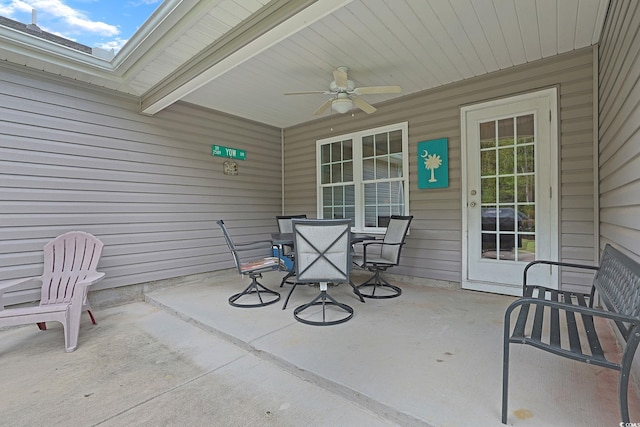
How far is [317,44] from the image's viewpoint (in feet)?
9.53

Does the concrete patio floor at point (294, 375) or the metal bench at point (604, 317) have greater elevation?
the metal bench at point (604, 317)

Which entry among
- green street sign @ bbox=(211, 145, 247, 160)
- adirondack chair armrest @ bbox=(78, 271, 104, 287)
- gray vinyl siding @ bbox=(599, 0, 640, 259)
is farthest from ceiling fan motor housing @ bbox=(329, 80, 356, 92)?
adirondack chair armrest @ bbox=(78, 271, 104, 287)

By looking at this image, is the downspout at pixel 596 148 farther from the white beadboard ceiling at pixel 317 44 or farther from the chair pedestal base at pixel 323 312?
the chair pedestal base at pixel 323 312

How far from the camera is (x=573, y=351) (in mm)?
1337

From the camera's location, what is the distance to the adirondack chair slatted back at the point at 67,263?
2977mm

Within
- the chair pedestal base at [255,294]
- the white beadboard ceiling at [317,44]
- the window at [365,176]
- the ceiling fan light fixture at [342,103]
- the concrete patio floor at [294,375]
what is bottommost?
the concrete patio floor at [294,375]

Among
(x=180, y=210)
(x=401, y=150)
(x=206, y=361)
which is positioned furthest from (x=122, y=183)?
(x=401, y=150)

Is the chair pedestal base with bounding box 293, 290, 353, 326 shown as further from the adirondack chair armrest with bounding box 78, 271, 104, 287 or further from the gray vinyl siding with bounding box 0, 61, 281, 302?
the gray vinyl siding with bounding box 0, 61, 281, 302

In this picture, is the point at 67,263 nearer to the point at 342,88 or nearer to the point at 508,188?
the point at 342,88

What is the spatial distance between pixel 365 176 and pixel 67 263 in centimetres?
394

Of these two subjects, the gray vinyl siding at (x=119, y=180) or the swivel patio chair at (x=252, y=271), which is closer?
the gray vinyl siding at (x=119, y=180)

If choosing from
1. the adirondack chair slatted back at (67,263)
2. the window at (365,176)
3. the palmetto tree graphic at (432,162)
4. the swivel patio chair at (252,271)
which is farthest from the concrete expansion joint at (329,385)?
the palmetto tree graphic at (432,162)

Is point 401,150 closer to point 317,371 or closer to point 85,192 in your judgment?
point 317,371

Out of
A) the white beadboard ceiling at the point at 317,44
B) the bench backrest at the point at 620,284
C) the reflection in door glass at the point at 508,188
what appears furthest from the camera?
the reflection in door glass at the point at 508,188
